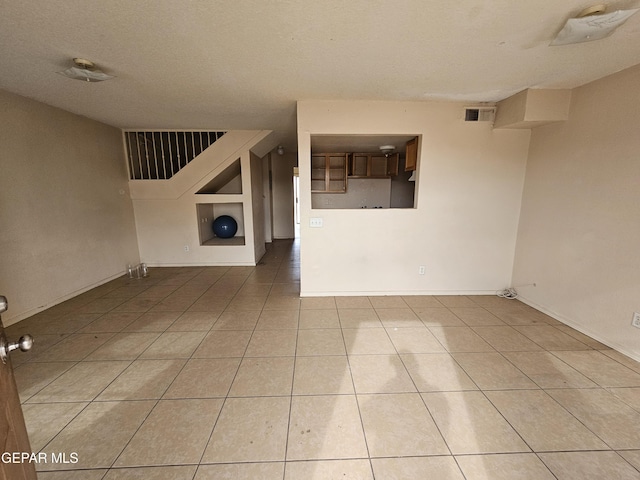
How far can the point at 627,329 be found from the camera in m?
2.16

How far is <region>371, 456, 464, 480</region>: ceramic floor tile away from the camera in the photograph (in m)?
1.25

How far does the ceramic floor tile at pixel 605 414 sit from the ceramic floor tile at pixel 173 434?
2.27 m

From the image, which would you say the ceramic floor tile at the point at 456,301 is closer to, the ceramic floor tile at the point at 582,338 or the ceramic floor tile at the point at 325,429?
the ceramic floor tile at the point at 582,338

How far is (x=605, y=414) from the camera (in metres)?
1.58

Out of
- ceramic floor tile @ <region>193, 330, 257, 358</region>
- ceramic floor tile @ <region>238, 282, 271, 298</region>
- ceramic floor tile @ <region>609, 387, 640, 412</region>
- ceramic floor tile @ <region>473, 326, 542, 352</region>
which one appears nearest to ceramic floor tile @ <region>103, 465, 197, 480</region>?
ceramic floor tile @ <region>193, 330, 257, 358</region>

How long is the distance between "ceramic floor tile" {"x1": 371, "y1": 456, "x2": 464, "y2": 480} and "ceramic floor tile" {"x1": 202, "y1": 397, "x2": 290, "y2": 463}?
0.52m

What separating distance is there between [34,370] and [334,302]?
273 cm

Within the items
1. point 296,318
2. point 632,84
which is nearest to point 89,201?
point 296,318

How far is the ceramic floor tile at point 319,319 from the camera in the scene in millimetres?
2668

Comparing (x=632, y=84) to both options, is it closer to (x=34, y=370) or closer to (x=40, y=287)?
(x=34, y=370)

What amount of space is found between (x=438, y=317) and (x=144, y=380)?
9.20ft

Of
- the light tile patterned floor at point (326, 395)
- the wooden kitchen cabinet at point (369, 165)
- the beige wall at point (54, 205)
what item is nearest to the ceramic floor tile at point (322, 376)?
the light tile patterned floor at point (326, 395)

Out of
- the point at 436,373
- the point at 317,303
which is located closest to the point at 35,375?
the point at 317,303

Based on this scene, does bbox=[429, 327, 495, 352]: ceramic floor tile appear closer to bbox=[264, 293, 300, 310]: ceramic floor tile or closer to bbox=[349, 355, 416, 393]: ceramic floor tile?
bbox=[349, 355, 416, 393]: ceramic floor tile
